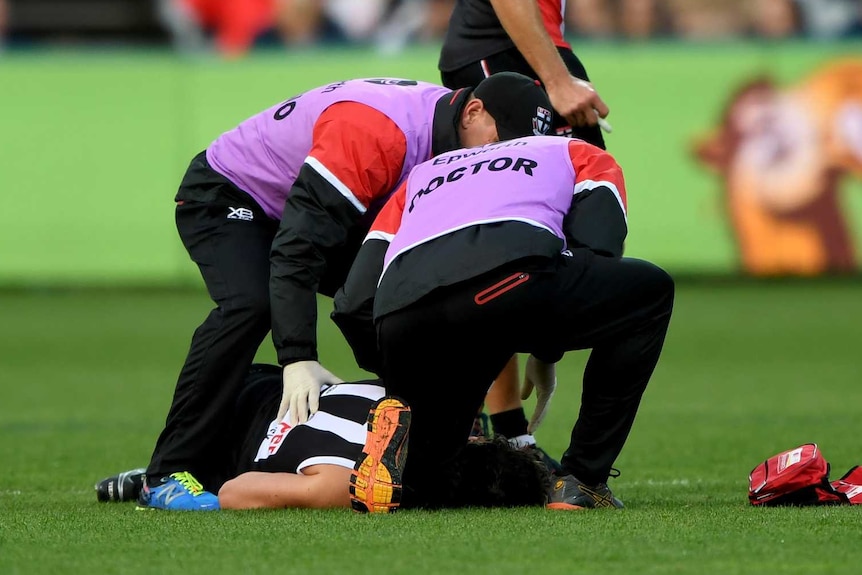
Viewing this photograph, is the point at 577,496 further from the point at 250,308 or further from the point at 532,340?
the point at 250,308

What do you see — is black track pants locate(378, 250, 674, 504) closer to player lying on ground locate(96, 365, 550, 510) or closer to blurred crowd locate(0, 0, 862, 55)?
player lying on ground locate(96, 365, 550, 510)

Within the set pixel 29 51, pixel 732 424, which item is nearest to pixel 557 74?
pixel 732 424

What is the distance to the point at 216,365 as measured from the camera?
5.11m

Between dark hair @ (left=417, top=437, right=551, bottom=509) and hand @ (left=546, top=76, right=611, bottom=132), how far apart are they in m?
1.30

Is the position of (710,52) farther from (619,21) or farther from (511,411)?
(511,411)

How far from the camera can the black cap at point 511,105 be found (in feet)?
16.6

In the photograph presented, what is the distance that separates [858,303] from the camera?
45.0 feet

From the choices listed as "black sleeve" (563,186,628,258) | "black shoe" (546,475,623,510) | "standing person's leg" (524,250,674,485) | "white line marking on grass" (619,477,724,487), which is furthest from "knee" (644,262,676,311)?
"white line marking on grass" (619,477,724,487)

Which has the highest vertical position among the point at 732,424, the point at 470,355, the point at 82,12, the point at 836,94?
the point at 82,12

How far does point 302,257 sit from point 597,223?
0.94m

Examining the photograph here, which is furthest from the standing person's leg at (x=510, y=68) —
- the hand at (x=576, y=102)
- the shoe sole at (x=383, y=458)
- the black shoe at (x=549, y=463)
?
the shoe sole at (x=383, y=458)

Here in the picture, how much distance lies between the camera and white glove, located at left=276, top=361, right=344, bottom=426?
4750mm

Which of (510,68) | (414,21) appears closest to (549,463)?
(510,68)

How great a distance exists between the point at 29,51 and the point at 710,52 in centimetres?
702
